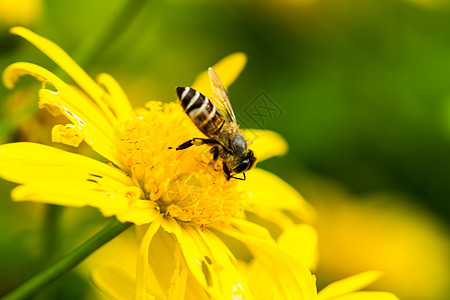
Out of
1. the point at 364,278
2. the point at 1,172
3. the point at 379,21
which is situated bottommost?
the point at 1,172

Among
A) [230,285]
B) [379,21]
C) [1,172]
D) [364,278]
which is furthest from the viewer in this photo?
[379,21]

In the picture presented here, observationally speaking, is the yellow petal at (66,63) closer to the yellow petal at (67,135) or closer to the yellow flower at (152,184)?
the yellow flower at (152,184)

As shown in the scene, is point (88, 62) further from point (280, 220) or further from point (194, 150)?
point (280, 220)

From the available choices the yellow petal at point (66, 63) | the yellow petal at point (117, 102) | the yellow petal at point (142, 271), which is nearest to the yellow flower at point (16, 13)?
the yellow petal at point (117, 102)

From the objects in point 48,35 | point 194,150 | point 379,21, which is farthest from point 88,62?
point 379,21

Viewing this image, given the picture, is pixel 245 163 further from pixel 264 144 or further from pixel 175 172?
pixel 264 144

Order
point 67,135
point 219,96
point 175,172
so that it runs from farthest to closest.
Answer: point 219,96
point 175,172
point 67,135

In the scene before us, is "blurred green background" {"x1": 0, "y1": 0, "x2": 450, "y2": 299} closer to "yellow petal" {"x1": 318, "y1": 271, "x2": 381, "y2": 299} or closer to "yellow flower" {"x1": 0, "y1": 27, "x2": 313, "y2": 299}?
"yellow flower" {"x1": 0, "y1": 27, "x2": 313, "y2": 299}

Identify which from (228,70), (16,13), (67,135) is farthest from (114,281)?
(16,13)
